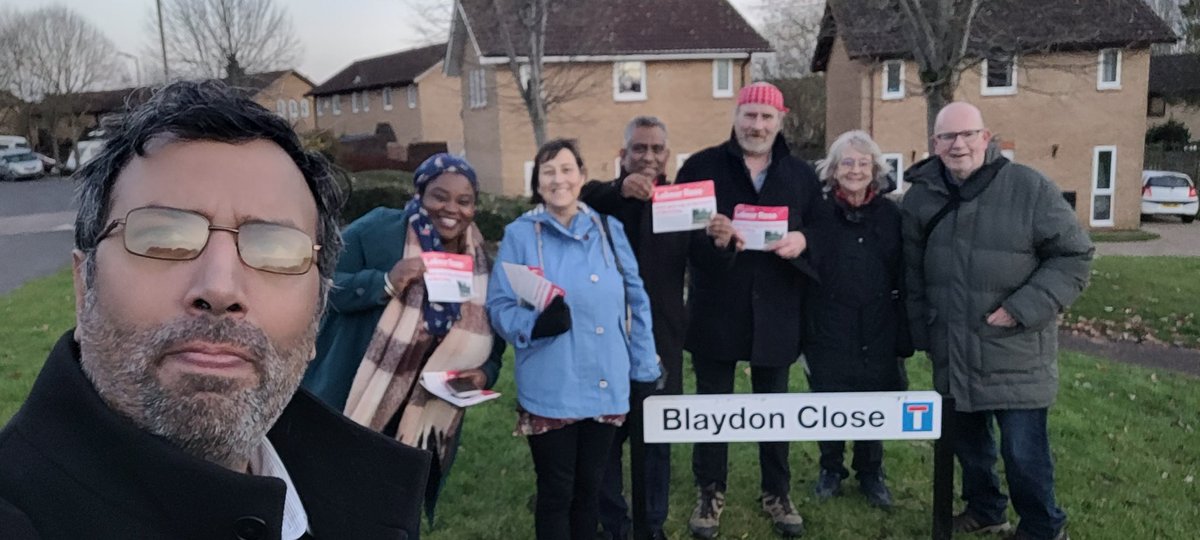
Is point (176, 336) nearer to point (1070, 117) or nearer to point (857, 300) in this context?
point (857, 300)

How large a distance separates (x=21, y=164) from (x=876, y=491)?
56.2m

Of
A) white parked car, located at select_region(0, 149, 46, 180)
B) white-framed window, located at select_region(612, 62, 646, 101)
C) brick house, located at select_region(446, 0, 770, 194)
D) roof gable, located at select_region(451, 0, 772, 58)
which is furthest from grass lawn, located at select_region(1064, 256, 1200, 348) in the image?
white parked car, located at select_region(0, 149, 46, 180)

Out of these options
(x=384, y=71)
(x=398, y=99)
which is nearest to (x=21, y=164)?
(x=384, y=71)

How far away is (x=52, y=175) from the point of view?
53.2 m

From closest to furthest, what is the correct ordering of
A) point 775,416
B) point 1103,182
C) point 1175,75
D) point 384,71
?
point 775,416 → point 1103,182 → point 1175,75 → point 384,71

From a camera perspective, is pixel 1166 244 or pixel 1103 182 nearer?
pixel 1166 244

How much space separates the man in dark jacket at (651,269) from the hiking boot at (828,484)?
3.73 ft

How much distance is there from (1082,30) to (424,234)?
42.7 feet

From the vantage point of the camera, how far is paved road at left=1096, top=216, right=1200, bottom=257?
62.7 ft

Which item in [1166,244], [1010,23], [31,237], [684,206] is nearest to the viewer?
[684,206]

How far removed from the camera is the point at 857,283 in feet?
16.7

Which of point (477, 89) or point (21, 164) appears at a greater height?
point (477, 89)

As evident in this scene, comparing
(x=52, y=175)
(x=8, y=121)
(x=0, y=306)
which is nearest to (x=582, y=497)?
(x=0, y=306)

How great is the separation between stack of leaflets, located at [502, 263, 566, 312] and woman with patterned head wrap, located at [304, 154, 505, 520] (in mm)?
215
